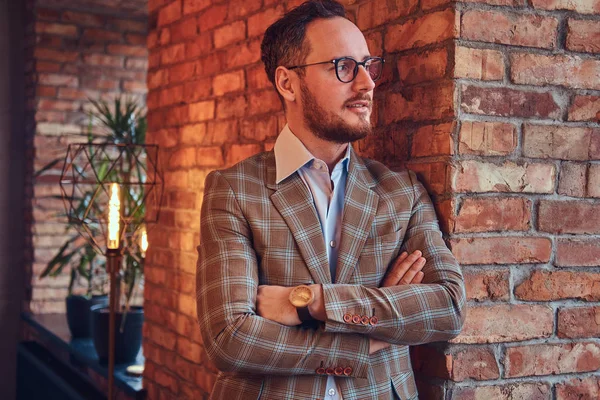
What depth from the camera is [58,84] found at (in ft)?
17.8

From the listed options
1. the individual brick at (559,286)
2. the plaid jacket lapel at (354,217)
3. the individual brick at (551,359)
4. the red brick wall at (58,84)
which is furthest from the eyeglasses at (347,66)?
the red brick wall at (58,84)

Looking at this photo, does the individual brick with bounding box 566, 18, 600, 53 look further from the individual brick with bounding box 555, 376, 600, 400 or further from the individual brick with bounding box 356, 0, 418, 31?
the individual brick with bounding box 555, 376, 600, 400

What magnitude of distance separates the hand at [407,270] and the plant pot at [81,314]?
314cm

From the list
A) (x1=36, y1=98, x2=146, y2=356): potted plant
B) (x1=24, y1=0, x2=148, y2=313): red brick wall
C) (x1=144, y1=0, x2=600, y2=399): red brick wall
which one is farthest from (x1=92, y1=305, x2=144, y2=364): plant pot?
(x1=144, y1=0, x2=600, y2=399): red brick wall

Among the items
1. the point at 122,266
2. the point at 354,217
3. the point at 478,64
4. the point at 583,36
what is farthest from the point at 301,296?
the point at 122,266

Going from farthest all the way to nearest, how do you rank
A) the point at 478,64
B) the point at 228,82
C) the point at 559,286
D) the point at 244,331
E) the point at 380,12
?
1. the point at 228,82
2. the point at 380,12
3. the point at 559,286
4. the point at 478,64
5. the point at 244,331

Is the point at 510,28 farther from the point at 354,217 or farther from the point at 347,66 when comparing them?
the point at 354,217

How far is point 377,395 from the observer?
5.76ft

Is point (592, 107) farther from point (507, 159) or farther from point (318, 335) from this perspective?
point (318, 335)

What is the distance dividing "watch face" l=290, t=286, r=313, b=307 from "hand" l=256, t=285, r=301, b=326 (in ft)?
0.06

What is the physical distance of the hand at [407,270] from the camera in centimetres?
177

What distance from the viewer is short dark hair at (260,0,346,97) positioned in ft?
6.16

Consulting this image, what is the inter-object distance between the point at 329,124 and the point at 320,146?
0.31ft

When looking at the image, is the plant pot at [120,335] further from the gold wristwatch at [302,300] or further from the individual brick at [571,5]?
the individual brick at [571,5]
